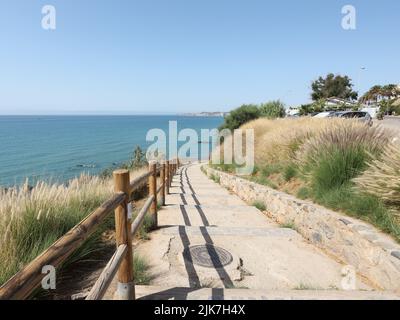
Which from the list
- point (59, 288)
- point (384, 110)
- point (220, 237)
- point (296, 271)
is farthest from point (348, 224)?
point (384, 110)

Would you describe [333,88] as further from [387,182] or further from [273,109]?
[387,182]

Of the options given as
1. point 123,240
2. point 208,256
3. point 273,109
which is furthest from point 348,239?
point 273,109

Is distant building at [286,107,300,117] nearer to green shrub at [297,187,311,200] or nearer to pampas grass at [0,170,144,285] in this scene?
green shrub at [297,187,311,200]

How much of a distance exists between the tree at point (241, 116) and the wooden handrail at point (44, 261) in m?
31.9

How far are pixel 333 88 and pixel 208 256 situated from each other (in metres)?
73.7

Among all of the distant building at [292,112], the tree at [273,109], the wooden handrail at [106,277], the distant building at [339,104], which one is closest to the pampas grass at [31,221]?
the wooden handrail at [106,277]

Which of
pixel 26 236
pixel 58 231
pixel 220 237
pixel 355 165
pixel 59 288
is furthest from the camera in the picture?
pixel 355 165

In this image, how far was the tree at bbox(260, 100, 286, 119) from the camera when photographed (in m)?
32.4

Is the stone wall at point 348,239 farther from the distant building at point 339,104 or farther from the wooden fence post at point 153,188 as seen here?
the distant building at point 339,104

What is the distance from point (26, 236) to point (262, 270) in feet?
9.80

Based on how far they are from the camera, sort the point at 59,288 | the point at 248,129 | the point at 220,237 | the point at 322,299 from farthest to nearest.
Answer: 1. the point at 248,129
2. the point at 220,237
3. the point at 59,288
4. the point at 322,299

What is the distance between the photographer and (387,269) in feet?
10.6

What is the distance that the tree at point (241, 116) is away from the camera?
111ft

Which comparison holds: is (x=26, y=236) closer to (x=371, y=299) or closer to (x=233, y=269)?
(x=233, y=269)
